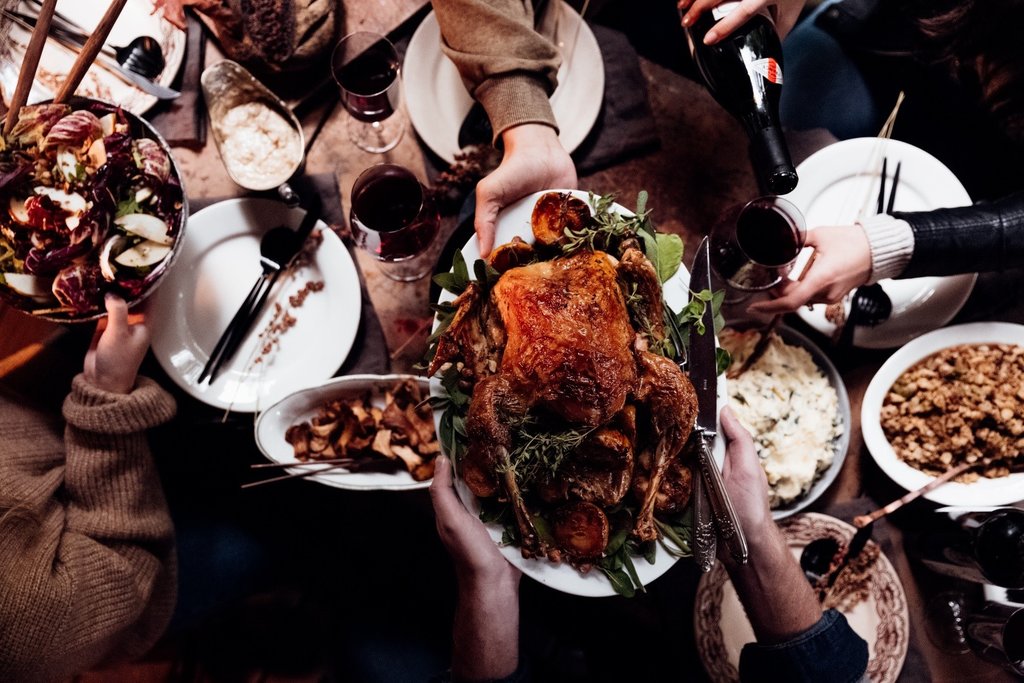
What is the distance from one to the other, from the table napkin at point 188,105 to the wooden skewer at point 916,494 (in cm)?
213

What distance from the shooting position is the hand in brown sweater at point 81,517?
1475 millimetres

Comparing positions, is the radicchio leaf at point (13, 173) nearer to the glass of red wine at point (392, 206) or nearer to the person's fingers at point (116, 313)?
the person's fingers at point (116, 313)

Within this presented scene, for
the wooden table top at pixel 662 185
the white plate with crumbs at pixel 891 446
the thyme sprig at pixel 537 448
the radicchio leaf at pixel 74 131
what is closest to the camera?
the thyme sprig at pixel 537 448

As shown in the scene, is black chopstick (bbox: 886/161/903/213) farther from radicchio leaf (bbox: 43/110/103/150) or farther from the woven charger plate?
radicchio leaf (bbox: 43/110/103/150)

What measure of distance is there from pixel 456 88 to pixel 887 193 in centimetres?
127

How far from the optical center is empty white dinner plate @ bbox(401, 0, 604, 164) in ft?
5.72

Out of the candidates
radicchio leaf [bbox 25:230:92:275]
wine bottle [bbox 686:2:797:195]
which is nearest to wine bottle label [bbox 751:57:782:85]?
wine bottle [bbox 686:2:797:195]

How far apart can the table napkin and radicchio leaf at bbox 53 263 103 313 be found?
0.50 m

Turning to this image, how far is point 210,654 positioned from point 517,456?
189 cm

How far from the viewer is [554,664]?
1977 millimetres

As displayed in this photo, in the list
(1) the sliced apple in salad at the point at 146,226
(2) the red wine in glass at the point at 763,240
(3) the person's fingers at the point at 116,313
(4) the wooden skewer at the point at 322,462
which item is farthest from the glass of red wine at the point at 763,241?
(3) the person's fingers at the point at 116,313

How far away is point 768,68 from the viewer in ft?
5.16

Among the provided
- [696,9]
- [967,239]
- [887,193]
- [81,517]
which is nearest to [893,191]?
[887,193]

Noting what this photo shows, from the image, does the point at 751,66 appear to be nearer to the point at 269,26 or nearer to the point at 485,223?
the point at 485,223
